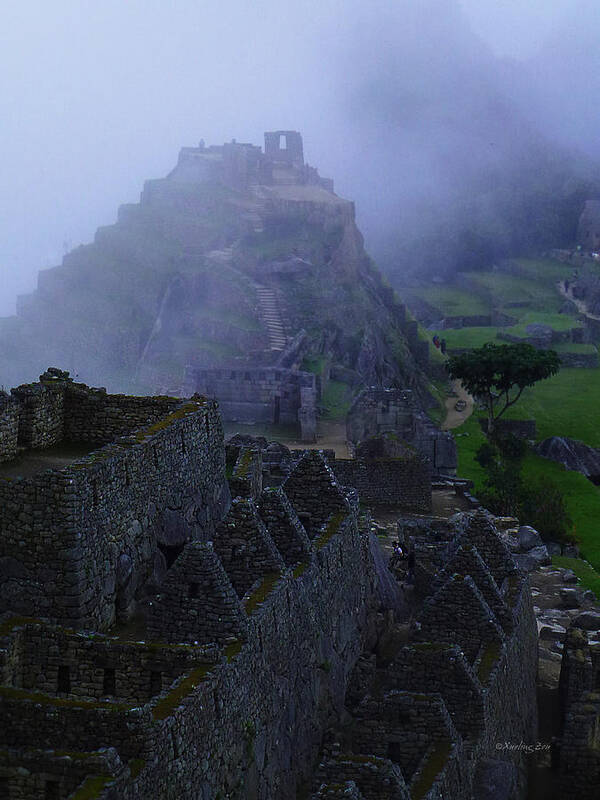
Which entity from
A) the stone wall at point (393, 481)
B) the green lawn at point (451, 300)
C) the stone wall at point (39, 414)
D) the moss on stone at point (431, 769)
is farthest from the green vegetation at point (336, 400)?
the green lawn at point (451, 300)

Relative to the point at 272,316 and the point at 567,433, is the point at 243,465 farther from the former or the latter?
the point at 272,316

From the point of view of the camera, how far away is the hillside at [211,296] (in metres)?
65.3

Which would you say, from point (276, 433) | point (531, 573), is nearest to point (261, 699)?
point (531, 573)

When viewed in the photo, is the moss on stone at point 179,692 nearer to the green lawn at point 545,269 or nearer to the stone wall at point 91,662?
the stone wall at point 91,662

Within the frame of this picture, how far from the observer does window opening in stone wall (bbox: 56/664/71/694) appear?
12922mm

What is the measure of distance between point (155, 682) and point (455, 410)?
5698cm

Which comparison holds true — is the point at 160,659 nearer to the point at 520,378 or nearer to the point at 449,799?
the point at 449,799

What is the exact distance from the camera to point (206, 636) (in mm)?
13422

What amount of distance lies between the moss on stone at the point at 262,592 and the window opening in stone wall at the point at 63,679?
6.00ft

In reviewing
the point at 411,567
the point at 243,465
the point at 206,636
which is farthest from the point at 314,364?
the point at 206,636

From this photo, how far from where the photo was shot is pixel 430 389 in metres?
71.1

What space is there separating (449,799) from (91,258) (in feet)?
215

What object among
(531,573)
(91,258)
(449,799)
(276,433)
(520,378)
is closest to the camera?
(449,799)

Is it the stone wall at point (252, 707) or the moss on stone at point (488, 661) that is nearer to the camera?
the stone wall at point (252, 707)
